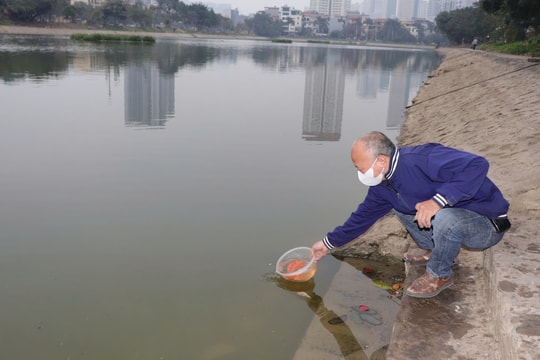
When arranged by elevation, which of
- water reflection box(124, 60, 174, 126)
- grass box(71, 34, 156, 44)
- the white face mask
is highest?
grass box(71, 34, 156, 44)

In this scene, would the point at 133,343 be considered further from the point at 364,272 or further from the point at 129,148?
the point at 129,148

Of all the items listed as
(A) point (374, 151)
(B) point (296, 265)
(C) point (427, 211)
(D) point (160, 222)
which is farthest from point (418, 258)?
(D) point (160, 222)

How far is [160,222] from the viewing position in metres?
→ 5.71

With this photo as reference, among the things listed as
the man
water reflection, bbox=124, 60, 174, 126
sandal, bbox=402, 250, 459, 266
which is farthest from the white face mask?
water reflection, bbox=124, 60, 174, 126

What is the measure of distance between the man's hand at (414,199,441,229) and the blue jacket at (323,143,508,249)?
3 centimetres

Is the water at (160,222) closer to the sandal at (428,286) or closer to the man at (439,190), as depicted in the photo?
the sandal at (428,286)

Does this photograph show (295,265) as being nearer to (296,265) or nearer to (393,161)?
(296,265)

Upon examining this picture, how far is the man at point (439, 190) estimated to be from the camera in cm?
298

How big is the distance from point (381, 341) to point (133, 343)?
5.85ft

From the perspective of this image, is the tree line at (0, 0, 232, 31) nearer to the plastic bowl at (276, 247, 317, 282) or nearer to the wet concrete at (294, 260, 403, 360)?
the plastic bowl at (276, 247, 317, 282)

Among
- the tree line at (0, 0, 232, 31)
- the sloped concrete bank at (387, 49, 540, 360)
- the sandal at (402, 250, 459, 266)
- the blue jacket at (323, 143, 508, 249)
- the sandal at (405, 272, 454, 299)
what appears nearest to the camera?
the sloped concrete bank at (387, 49, 540, 360)

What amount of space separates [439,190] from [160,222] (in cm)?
351

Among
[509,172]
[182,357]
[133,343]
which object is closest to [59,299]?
[133,343]

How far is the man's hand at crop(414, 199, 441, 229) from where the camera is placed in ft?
9.99
